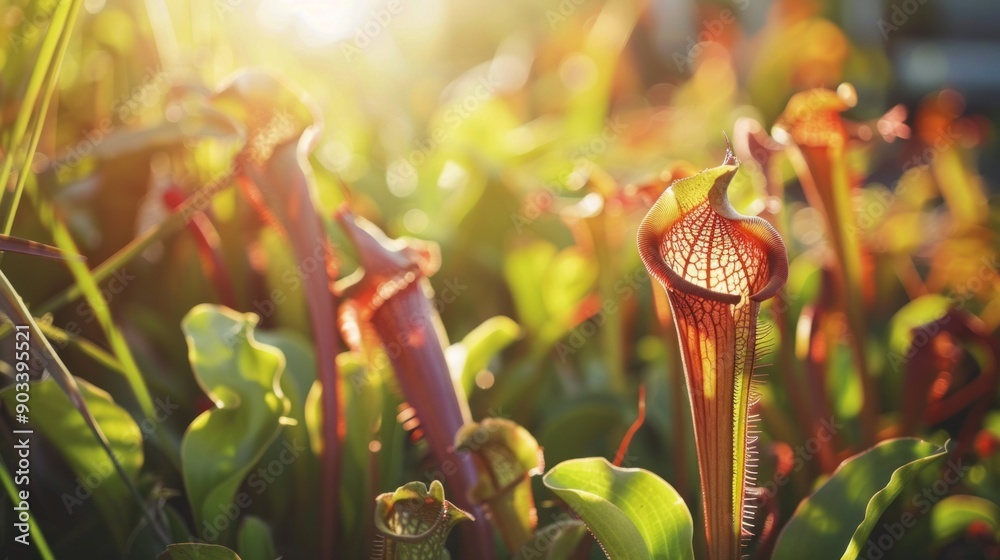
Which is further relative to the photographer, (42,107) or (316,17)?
(316,17)

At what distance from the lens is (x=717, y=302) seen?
0.53 meters

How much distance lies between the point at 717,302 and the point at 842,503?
9.8 inches

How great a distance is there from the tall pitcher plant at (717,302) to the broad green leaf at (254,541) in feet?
1.32

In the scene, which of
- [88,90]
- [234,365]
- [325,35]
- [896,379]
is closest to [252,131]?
[234,365]

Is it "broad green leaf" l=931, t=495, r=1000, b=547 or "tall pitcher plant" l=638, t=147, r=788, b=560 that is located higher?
"tall pitcher plant" l=638, t=147, r=788, b=560

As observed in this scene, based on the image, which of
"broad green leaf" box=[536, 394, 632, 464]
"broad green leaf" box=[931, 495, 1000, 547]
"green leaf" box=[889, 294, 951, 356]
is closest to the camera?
"broad green leaf" box=[931, 495, 1000, 547]

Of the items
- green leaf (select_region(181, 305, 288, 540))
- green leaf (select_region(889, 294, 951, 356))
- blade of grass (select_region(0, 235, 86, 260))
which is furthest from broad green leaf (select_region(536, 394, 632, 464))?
blade of grass (select_region(0, 235, 86, 260))

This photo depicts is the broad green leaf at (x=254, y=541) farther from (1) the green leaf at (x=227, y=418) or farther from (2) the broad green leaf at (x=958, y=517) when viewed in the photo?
(2) the broad green leaf at (x=958, y=517)

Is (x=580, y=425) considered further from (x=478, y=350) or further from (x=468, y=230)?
(x=468, y=230)

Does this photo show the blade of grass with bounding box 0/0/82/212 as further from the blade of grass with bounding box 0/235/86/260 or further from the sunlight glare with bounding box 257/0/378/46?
the sunlight glare with bounding box 257/0/378/46

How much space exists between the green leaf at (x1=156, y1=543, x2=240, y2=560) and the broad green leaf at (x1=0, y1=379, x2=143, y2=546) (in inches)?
6.7

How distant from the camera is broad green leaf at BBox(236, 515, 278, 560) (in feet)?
2.23

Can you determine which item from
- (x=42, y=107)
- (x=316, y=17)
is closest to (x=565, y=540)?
(x=42, y=107)

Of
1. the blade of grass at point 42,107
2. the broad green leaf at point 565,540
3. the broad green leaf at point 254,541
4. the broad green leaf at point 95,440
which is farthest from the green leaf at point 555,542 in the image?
the blade of grass at point 42,107
